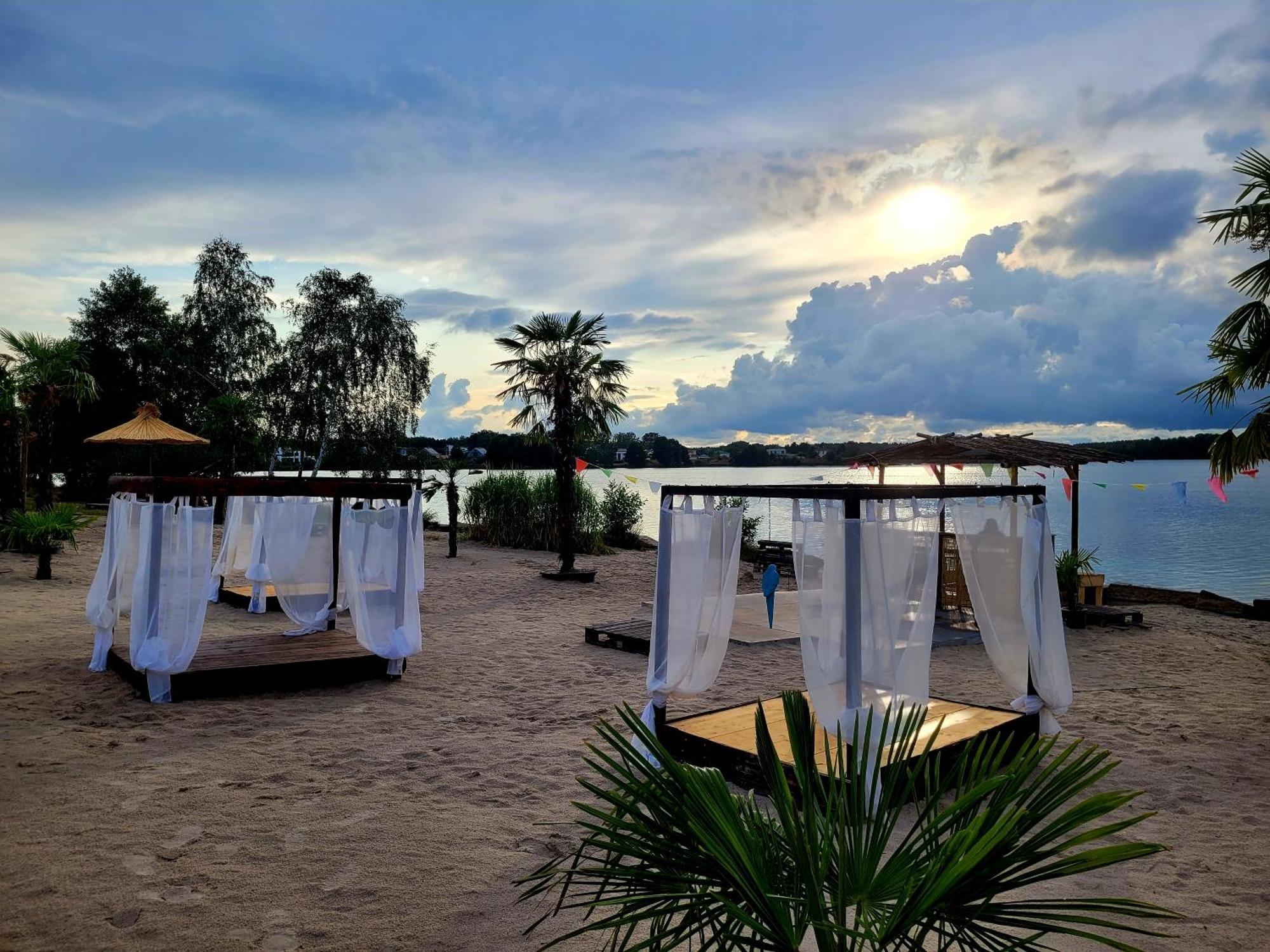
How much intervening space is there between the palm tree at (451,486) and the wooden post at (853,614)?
44.0 feet

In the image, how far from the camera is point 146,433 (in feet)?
54.3

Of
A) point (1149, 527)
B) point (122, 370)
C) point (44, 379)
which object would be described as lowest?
point (1149, 527)

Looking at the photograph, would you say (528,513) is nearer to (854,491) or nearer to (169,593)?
(169,593)

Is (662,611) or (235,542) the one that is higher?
(662,611)

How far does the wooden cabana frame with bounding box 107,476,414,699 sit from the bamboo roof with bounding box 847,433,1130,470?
7.11 meters

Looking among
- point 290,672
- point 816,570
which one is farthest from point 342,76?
point 816,570

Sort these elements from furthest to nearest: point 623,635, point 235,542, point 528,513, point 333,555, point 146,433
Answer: point 528,513 → point 146,433 → point 235,542 → point 623,635 → point 333,555

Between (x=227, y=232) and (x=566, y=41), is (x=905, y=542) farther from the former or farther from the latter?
(x=227, y=232)

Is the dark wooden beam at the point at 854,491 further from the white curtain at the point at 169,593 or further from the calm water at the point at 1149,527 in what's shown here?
the white curtain at the point at 169,593

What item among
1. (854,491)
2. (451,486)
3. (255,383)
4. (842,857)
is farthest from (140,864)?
(255,383)

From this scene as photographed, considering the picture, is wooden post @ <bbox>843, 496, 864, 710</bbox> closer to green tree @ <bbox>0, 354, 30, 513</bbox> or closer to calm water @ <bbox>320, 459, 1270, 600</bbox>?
calm water @ <bbox>320, 459, 1270, 600</bbox>

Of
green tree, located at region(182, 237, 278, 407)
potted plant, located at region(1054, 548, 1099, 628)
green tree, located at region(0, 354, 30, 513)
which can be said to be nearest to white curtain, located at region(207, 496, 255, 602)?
green tree, located at region(0, 354, 30, 513)

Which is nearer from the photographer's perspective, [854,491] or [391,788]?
[854,491]

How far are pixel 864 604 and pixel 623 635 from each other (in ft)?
16.2
